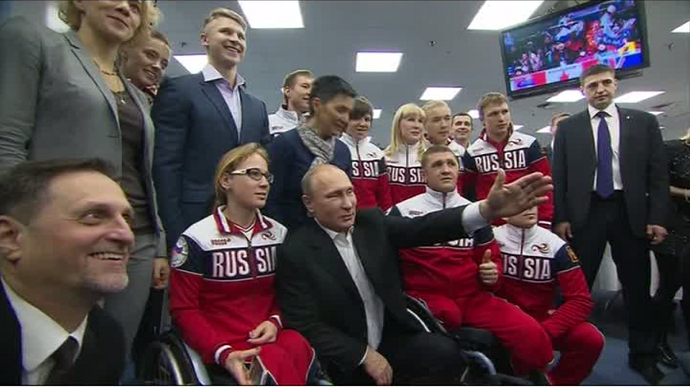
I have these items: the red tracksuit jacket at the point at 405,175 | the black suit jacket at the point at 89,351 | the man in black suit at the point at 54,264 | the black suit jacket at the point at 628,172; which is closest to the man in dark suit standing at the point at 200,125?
the black suit jacket at the point at 89,351

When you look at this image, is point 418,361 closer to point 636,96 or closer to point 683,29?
point 683,29

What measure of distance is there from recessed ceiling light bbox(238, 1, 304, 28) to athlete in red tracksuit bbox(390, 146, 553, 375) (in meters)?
3.16

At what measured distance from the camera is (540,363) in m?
1.85

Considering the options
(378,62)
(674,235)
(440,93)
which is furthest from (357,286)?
(440,93)

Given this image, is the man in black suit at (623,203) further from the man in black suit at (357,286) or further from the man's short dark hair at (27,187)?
the man's short dark hair at (27,187)

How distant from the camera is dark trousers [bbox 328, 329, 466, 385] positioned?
1.70 metres

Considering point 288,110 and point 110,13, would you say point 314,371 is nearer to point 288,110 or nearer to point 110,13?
point 110,13

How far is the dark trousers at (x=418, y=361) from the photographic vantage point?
5.57ft

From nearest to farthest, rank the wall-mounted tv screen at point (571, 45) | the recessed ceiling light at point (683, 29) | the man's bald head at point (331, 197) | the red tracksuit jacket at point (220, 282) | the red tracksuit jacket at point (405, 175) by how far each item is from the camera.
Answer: the red tracksuit jacket at point (220, 282) → the man's bald head at point (331, 197) → the red tracksuit jacket at point (405, 175) → the wall-mounted tv screen at point (571, 45) → the recessed ceiling light at point (683, 29)

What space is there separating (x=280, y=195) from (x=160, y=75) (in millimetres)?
834

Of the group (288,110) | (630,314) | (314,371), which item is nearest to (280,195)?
(314,371)

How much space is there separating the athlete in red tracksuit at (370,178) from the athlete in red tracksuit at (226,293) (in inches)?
42.5

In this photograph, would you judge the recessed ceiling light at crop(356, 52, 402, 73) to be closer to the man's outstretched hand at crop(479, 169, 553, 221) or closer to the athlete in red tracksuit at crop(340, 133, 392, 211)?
the athlete in red tracksuit at crop(340, 133, 392, 211)

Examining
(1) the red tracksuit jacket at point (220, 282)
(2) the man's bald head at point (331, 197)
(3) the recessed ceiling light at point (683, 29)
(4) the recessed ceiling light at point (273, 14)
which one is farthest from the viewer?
(3) the recessed ceiling light at point (683, 29)
